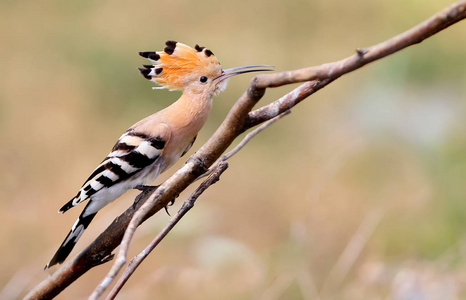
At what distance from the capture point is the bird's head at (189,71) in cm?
92

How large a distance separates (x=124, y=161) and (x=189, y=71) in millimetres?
217

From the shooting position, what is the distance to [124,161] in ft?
3.57

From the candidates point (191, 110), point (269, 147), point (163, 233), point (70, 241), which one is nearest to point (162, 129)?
point (191, 110)

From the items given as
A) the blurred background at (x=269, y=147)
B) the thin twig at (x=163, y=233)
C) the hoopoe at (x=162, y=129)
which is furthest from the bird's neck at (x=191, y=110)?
the blurred background at (x=269, y=147)

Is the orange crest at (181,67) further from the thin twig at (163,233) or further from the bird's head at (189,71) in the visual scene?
the thin twig at (163,233)

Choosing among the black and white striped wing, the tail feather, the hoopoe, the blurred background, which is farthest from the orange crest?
the blurred background

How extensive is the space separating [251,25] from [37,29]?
1.24 metres

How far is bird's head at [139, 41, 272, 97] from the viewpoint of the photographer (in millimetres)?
917

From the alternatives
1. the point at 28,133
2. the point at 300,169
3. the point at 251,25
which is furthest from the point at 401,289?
the point at 251,25

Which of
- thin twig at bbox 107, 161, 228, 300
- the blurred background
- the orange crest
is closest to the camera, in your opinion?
thin twig at bbox 107, 161, 228, 300

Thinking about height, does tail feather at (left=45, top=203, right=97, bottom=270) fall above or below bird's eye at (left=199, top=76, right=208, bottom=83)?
below

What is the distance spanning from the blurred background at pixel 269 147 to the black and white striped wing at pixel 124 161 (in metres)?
0.24

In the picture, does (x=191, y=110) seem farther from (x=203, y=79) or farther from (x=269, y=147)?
(x=269, y=147)

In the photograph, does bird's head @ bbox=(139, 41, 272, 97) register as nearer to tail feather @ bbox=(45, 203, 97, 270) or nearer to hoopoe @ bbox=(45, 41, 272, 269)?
hoopoe @ bbox=(45, 41, 272, 269)
